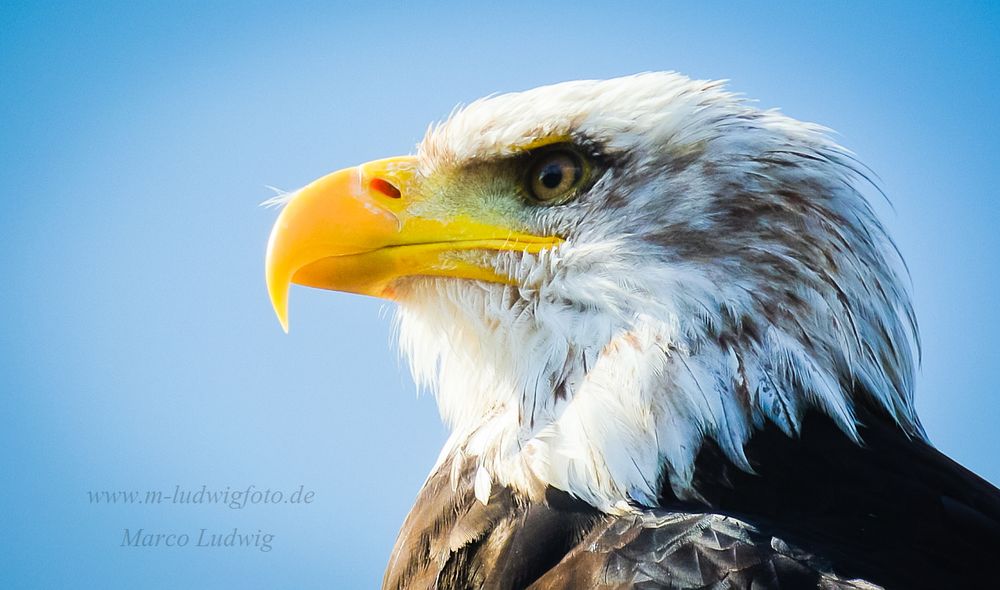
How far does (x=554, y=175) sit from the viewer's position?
127 inches

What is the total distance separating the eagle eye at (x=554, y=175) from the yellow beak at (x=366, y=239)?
0.13m

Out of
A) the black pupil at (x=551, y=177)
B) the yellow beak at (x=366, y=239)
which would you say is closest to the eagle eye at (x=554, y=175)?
the black pupil at (x=551, y=177)

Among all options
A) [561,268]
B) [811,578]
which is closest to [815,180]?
[561,268]

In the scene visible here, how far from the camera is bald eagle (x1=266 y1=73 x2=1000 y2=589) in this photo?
2537mm

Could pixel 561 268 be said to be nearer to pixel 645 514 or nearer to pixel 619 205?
pixel 619 205

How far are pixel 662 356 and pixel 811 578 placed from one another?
0.74 meters

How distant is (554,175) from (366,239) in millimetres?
578

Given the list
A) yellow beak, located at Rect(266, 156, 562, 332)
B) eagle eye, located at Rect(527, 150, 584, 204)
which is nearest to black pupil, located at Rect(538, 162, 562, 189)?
eagle eye, located at Rect(527, 150, 584, 204)

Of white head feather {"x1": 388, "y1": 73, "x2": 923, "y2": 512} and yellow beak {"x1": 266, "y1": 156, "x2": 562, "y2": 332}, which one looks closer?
white head feather {"x1": 388, "y1": 73, "x2": 923, "y2": 512}

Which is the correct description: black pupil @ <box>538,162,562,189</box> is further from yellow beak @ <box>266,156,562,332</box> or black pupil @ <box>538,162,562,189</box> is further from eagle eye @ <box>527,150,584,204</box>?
yellow beak @ <box>266,156,562,332</box>

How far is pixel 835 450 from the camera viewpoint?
8.98 feet

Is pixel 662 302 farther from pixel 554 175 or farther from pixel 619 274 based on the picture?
pixel 554 175

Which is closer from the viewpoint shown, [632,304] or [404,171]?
[632,304]

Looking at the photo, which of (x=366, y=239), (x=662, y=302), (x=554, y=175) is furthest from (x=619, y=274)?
(x=366, y=239)
